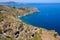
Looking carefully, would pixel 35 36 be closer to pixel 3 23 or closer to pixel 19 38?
pixel 19 38

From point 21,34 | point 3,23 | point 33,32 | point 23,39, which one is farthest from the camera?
point 3,23

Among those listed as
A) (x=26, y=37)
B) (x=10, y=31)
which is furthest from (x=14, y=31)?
(x=26, y=37)

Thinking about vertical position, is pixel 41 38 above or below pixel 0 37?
below

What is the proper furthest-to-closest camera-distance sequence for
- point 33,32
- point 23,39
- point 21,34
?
point 33,32, point 21,34, point 23,39

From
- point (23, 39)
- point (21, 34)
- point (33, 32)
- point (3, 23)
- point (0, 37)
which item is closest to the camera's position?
point (0, 37)

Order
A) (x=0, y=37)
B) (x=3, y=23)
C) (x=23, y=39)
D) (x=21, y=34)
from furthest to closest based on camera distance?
1. (x=3, y=23)
2. (x=21, y=34)
3. (x=23, y=39)
4. (x=0, y=37)

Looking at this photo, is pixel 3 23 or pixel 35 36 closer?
pixel 35 36

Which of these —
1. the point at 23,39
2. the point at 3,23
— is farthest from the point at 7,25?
the point at 23,39

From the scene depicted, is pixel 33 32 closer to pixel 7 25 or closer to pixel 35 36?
pixel 35 36

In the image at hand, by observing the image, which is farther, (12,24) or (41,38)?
(12,24)
